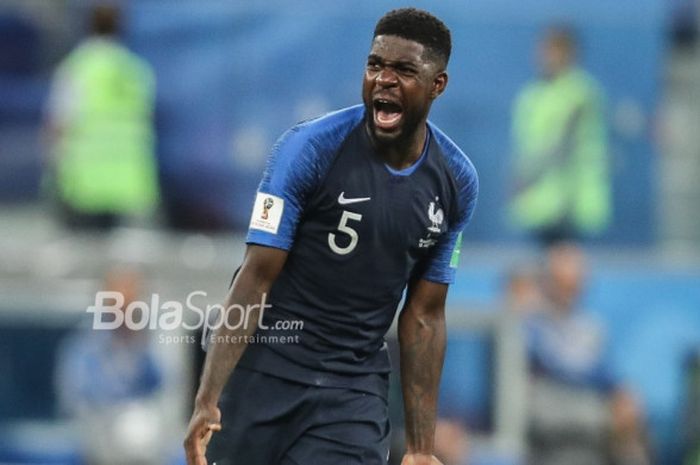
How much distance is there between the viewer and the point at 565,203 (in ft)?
42.5

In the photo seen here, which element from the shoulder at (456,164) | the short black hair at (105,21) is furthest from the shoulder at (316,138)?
the short black hair at (105,21)

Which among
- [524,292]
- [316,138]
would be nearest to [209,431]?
[316,138]

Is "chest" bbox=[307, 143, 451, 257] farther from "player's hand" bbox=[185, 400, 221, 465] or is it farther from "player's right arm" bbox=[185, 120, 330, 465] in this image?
"player's hand" bbox=[185, 400, 221, 465]

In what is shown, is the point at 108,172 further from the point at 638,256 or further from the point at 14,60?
the point at 638,256

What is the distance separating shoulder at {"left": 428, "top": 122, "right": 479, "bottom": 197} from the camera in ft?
20.0

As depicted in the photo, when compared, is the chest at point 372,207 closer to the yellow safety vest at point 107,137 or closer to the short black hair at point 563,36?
the short black hair at point 563,36

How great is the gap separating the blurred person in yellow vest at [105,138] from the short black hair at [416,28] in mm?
7188

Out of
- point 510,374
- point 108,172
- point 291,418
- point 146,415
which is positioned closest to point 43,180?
point 108,172

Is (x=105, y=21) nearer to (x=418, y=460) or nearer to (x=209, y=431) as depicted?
(x=418, y=460)

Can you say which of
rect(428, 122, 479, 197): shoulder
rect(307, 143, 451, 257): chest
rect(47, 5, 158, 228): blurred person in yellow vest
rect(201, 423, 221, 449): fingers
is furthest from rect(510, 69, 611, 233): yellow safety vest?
rect(201, 423, 221, 449): fingers

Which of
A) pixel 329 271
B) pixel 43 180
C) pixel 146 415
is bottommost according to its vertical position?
pixel 146 415

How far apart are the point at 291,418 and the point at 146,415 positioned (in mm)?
4810

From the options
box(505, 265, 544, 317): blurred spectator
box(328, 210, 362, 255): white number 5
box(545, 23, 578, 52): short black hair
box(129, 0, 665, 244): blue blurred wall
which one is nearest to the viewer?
box(328, 210, 362, 255): white number 5

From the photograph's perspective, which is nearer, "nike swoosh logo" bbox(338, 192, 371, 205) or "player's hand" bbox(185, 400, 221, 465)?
"player's hand" bbox(185, 400, 221, 465)
